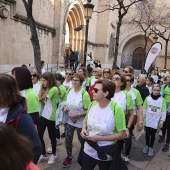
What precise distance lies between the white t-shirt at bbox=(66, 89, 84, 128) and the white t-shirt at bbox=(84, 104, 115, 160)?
96 cm

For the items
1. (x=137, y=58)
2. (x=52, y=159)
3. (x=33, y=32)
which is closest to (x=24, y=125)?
(x=52, y=159)

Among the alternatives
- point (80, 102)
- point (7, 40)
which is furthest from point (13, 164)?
point (7, 40)

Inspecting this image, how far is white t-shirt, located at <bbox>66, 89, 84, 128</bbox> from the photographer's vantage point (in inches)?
143

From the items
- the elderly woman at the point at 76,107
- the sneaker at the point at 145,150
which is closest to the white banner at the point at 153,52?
the sneaker at the point at 145,150

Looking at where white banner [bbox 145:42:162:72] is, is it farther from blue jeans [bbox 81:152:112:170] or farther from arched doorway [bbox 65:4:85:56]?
arched doorway [bbox 65:4:85:56]

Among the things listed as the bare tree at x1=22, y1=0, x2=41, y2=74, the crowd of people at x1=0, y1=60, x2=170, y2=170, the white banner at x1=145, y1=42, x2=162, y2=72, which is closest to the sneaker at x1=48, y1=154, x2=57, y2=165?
the crowd of people at x1=0, y1=60, x2=170, y2=170

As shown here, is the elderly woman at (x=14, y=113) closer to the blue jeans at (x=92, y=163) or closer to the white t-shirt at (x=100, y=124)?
the white t-shirt at (x=100, y=124)

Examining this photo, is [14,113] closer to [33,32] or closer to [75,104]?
[75,104]

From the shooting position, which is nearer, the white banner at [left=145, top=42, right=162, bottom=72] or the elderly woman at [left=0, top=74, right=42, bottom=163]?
the elderly woman at [left=0, top=74, right=42, bottom=163]

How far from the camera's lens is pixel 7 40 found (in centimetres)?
1085

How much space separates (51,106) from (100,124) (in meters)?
1.62

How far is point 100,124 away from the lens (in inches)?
99.9

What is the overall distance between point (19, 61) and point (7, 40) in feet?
5.70

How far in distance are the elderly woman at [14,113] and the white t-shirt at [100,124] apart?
0.95 meters
